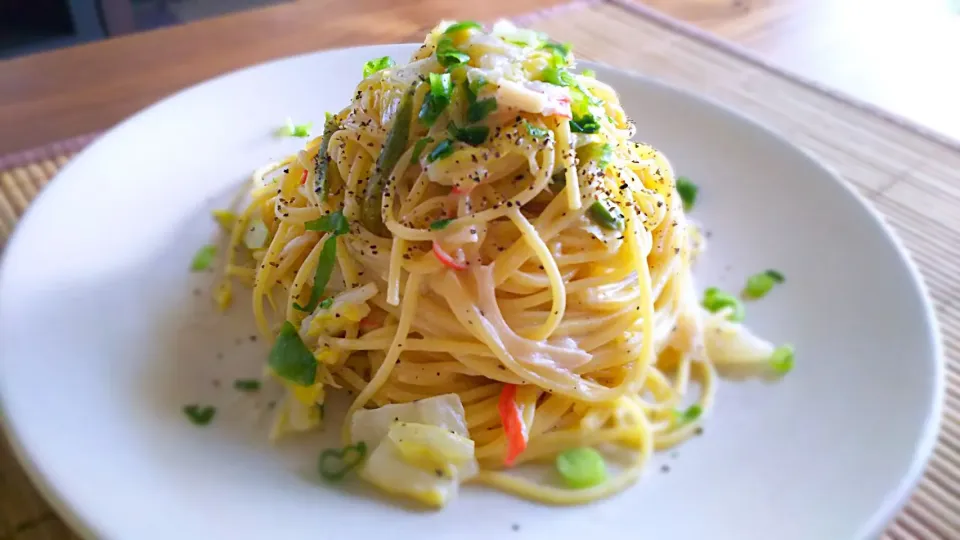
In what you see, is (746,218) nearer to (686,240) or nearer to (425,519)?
(686,240)

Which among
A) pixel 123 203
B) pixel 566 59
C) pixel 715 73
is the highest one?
pixel 566 59

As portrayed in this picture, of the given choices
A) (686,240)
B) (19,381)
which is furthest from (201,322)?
(686,240)

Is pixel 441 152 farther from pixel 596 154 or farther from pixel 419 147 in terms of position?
pixel 596 154

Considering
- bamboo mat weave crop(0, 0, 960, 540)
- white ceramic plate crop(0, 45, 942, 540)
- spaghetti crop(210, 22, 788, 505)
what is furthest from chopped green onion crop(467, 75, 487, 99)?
bamboo mat weave crop(0, 0, 960, 540)

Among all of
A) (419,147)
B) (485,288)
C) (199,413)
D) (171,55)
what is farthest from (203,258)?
(171,55)

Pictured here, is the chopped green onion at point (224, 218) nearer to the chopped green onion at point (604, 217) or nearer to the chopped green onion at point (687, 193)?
the chopped green onion at point (604, 217)

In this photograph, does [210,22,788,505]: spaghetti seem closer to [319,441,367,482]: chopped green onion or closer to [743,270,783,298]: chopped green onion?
[319,441,367,482]: chopped green onion
